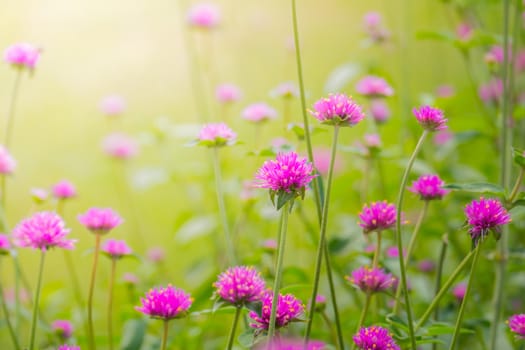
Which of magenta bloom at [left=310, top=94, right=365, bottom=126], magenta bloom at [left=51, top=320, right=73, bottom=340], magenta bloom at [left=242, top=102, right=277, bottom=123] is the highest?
magenta bloom at [left=310, top=94, right=365, bottom=126]

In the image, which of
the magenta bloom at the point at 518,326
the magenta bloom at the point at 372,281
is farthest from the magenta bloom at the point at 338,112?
the magenta bloom at the point at 518,326

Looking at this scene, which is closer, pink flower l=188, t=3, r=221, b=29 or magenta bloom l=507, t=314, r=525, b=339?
magenta bloom l=507, t=314, r=525, b=339

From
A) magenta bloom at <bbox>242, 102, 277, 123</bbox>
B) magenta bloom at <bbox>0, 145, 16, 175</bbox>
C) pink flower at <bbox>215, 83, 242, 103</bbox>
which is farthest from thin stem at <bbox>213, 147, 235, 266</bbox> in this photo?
pink flower at <bbox>215, 83, 242, 103</bbox>

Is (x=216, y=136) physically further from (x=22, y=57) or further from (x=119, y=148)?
(x=119, y=148)

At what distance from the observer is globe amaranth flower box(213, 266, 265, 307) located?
53 cm

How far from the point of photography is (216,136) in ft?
2.22

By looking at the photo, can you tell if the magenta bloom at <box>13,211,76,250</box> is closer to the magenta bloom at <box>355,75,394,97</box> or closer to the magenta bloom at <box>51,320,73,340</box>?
the magenta bloom at <box>51,320,73,340</box>

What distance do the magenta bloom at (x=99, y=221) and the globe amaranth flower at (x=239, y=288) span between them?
8.8 inches

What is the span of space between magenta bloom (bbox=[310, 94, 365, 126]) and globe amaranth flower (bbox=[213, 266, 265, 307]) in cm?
17

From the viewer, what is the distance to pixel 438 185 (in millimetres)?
673

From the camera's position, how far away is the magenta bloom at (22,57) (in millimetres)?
836

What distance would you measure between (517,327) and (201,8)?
965 millimetres

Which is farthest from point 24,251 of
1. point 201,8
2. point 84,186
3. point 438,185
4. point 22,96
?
point 438,185

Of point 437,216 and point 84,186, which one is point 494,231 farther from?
point 84,186
